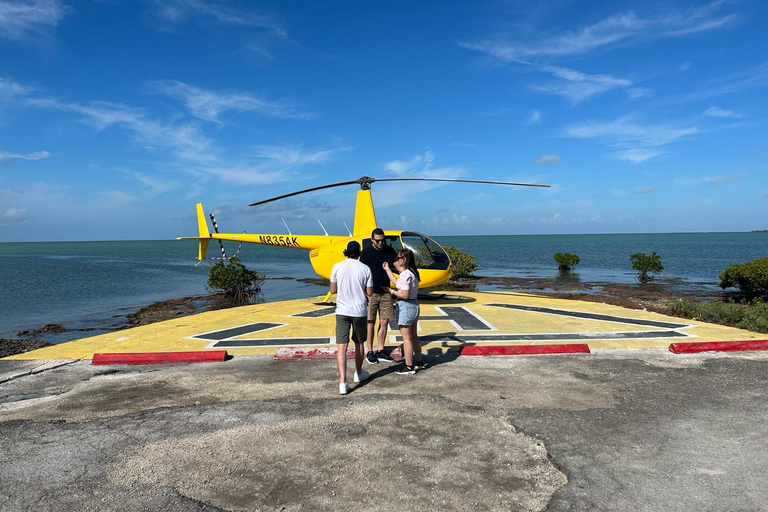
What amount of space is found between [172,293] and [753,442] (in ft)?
99.6

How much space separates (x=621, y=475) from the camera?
3.70 m

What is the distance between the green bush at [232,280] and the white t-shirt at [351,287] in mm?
19274

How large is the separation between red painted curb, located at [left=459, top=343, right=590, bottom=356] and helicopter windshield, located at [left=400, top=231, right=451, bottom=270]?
17.5 ft

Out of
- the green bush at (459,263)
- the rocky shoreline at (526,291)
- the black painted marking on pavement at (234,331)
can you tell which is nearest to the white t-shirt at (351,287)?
the black painted marking on pavement at (234,331)

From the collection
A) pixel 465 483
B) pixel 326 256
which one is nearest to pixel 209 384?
pixel 465 483

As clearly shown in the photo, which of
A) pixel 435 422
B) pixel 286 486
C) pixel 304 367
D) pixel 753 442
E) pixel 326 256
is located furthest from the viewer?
pixel 326 256

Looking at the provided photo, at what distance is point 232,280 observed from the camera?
2414 centimetres

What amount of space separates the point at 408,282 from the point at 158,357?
445 cm

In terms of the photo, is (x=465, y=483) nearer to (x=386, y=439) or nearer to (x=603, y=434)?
(x=386, y=439)

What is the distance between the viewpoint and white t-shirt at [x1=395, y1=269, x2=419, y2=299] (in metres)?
6.38

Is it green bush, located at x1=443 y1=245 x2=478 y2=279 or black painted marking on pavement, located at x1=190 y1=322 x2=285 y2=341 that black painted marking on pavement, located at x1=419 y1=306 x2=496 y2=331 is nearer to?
black painted marking on pavement, located at x1=190 y1=322 x2=285 y2=341

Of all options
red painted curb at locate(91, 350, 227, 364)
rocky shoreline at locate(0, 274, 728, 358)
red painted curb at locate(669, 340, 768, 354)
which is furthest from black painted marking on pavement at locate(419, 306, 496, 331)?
rocky shoreline at locate(0, 274, 728, 358)

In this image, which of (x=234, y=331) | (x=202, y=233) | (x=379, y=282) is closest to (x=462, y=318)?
(x=379, y=282)

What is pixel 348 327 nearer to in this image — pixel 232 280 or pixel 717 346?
pixel 717 346
